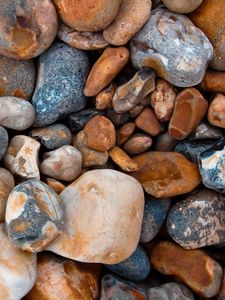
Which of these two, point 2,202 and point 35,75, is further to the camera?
point 35,75

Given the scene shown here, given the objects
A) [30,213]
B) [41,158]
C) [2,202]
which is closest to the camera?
[30,213]

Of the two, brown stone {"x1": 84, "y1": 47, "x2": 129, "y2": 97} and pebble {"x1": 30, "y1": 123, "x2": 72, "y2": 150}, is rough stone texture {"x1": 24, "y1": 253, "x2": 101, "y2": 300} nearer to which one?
pebble {"x1": 30, "y1": 123, "x2": 72, "y2": 150}

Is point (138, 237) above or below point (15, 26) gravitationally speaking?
below

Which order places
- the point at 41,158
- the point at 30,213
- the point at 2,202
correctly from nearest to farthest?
the point at 30,213 → the point at 2,202 → the point at 41,158

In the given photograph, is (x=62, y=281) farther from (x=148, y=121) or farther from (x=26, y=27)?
(x=26, y=27)

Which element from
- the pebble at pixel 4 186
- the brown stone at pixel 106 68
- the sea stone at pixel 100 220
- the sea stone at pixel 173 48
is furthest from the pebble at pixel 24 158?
the sea stone at pixel 173 48

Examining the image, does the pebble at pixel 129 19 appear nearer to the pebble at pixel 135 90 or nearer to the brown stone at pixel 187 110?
the pebble at pixel 135 90

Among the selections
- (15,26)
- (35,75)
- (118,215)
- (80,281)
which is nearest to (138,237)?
(118,215)

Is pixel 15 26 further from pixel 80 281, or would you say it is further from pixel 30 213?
pixel 80 281

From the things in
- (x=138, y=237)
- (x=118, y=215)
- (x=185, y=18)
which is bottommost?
(x=138, y=237)
